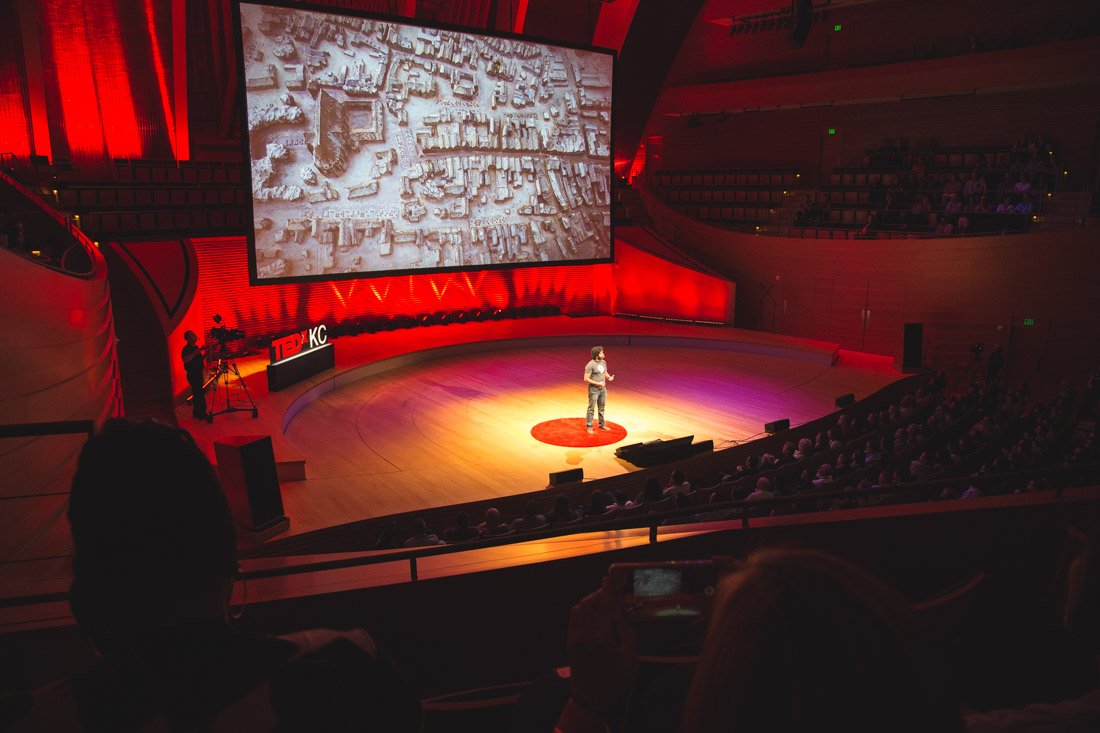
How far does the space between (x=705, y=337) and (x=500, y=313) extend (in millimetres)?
5204

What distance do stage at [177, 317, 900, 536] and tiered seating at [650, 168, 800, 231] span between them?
405 centimetres

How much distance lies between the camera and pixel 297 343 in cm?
1223

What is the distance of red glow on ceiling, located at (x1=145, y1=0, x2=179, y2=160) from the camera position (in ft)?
52.2

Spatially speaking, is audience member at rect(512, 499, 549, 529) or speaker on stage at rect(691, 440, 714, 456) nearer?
audience member at rect(512, 499, 549, 529)

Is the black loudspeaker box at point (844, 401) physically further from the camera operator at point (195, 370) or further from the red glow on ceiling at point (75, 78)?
the red glow on ceiling at point (75, 78)

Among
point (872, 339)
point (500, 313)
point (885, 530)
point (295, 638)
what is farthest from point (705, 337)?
point (295, 638)

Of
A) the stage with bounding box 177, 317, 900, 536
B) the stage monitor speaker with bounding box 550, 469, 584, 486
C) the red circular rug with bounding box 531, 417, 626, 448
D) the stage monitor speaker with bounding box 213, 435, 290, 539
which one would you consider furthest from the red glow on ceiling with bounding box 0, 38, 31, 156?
the stage monitor speaker with bounding box 550, 469, 584, 486

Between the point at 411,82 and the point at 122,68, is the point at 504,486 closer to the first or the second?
the point at 411,82

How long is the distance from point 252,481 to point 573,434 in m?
4.84

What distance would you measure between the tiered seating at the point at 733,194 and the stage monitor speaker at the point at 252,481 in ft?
48.3

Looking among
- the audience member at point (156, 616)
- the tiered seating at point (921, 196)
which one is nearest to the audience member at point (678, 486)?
the audience member at point (156, 616)

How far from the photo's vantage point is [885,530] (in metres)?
3.39

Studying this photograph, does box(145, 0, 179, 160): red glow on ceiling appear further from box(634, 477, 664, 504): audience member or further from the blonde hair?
the blonde hair

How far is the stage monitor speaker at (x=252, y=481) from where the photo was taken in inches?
251
